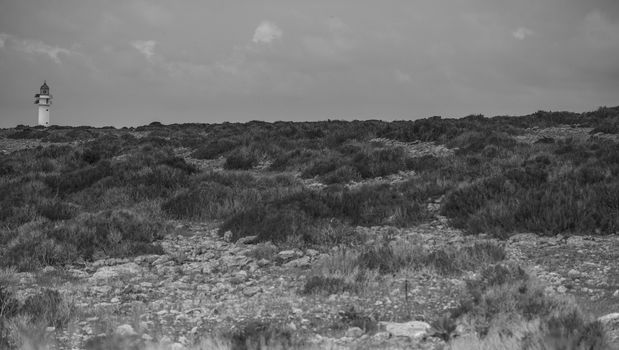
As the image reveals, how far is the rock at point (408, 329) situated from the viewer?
5617mm

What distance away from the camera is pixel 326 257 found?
8516 millimetres

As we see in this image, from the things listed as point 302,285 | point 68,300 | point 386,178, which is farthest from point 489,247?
point 386,178

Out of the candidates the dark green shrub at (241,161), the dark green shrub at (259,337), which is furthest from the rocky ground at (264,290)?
the dark green shrub at (241,161)

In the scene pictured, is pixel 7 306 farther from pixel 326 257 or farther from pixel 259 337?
pixel 326 257

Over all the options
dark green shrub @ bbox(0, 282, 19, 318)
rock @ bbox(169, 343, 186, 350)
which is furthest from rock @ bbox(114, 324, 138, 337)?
dark green shrub @ bbox(0, 282, 19, 318)

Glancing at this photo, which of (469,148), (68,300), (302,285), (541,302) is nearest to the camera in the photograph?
(541,302)

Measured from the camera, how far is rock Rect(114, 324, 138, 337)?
5.77 metres

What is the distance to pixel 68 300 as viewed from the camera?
7.02m

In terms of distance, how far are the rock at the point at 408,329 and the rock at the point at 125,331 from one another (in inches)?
104

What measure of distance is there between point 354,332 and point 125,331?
94.3 inches

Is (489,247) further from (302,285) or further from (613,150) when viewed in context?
(613,150)

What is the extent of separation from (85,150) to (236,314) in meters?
20.5

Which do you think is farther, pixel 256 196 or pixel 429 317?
pixel 256 196

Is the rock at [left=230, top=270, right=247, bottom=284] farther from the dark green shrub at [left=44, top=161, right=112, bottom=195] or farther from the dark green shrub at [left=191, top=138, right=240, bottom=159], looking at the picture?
the dark green shrub at [left=191, top=138, right=240, bottom=159]
